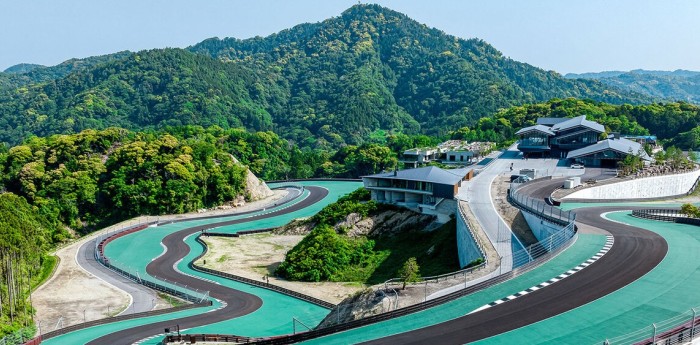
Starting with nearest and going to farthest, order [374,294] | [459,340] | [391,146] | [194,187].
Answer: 1. [459,340]
2. [374,294]
3. [194,187]
4. [391,146]

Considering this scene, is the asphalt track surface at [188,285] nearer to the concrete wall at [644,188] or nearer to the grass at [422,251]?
the grass at [422,251]

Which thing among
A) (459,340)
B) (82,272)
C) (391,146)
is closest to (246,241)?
(82,272)

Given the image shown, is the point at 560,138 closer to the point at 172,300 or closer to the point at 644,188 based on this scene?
the point at 644,188

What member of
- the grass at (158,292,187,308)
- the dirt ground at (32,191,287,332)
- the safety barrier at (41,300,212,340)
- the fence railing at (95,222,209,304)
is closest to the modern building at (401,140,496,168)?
the fence railing at (95,222,209,304)

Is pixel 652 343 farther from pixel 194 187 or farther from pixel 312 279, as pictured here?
pixel 194 187

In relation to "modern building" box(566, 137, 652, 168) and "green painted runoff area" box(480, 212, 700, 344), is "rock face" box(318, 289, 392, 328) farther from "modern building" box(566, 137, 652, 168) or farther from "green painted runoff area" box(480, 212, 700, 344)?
"modern building" box(566, 137, 652, 168)

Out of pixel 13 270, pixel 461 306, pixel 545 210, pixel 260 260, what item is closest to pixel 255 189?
pixel 260 260
